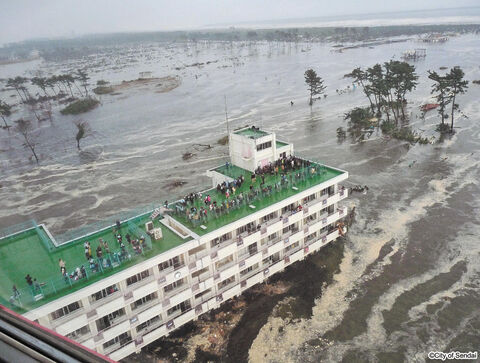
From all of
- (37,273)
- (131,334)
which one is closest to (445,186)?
(131,334)

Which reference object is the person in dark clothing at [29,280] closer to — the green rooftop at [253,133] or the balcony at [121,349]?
the balcony at [121,349]

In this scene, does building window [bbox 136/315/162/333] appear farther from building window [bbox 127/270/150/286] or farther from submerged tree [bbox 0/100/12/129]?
submerged tree [bbox 0/100/12/129]

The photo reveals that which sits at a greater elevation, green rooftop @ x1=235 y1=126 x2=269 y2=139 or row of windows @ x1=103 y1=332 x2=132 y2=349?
green rooftop @ x1=235 y1=126 x2=269 y2=139

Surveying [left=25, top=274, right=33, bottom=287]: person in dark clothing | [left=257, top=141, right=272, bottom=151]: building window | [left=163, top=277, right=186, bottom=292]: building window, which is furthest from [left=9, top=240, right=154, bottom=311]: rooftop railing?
[left=257, top=141, right=272, bottom=151]: building window

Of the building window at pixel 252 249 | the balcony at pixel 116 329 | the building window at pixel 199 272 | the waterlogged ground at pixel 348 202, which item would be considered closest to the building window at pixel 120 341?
the balcony at pixel 116 329

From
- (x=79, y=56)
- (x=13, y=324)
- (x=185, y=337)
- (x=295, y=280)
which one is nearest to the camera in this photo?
(x=13, y=324)

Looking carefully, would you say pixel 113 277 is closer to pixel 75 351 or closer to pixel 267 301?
pixel 267 301
